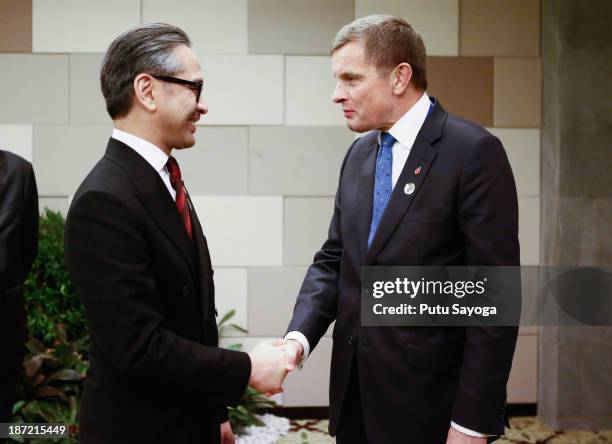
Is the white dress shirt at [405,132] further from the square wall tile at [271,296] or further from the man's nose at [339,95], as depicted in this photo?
the square wall tile at [271,296]

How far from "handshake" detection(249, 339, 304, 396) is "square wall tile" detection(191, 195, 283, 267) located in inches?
76.6

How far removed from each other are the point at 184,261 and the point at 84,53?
2.65 m

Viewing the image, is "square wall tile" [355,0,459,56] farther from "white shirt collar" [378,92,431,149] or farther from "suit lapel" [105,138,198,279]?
"suit lapel" [105,138,198,279]

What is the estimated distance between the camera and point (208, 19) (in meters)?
3.75

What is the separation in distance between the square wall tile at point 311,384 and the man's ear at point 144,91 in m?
2.56

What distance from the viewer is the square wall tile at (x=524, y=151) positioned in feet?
12.6

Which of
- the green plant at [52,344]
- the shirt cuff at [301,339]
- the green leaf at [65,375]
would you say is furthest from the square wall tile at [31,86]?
the shirt cuff at [301,339]

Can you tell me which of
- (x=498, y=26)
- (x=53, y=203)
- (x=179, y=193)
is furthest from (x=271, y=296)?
(x=179, y=193)

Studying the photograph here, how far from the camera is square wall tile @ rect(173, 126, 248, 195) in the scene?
3777mm

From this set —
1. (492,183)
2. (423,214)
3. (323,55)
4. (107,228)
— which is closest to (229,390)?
(107,228)

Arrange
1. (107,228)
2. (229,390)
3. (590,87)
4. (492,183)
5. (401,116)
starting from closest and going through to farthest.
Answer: (107,228)
(229,390)
(492,183)
(401,116)
(590,87)

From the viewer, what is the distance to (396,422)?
1.71 meters

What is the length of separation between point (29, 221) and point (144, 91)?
4.26ft

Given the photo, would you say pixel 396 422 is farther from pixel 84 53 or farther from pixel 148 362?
pixel 84 53
